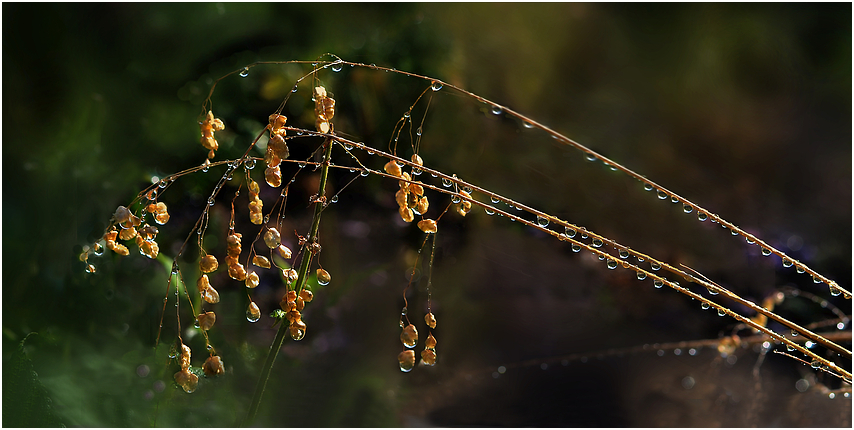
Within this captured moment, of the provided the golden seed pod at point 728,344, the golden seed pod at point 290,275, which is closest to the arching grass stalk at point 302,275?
the golden seed pod at point 290,275

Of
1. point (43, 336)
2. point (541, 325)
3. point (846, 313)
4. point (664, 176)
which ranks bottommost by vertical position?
point (43, 336)

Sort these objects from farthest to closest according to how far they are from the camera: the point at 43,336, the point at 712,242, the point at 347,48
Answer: the point at 712,242 < the point at 347,48 < the point at 43,336

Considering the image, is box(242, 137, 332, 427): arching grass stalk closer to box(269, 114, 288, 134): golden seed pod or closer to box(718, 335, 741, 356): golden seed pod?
box(269, 114, 288, 134): golden seed pod

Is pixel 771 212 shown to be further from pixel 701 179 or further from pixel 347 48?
pixel 347 48

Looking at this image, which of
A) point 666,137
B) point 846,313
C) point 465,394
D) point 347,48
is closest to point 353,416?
point 465,394

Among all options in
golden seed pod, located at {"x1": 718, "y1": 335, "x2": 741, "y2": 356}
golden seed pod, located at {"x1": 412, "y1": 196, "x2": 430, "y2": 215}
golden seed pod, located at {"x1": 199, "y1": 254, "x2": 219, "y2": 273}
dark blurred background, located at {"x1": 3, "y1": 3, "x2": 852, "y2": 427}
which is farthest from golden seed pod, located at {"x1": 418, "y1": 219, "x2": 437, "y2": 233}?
golden seed pod, located at {"x1": 718, "y1": 335, "x2": 741, "y2": 356}

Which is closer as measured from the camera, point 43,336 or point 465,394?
point 43,336

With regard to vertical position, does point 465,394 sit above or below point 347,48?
below

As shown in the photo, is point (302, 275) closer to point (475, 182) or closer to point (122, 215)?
point (122, 215)
